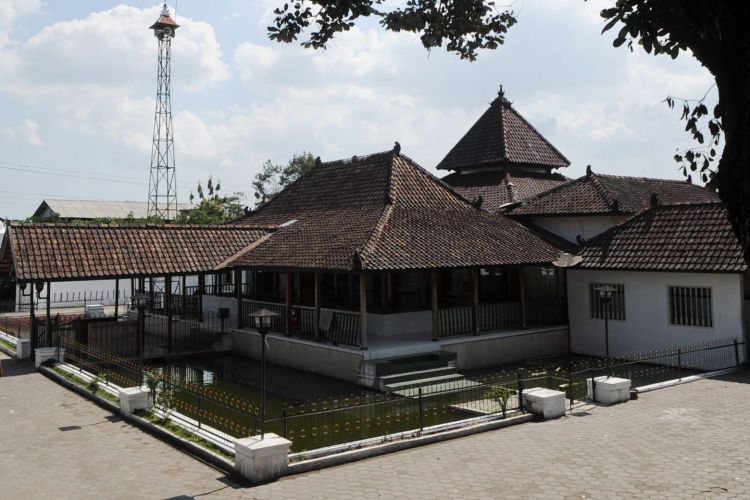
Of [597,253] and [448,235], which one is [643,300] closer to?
[597,253]

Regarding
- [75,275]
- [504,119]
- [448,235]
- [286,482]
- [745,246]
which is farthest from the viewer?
[504,119]

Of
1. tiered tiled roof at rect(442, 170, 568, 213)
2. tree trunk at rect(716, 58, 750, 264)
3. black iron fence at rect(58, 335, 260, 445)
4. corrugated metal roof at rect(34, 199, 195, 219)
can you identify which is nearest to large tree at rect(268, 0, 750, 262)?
tree trunk at rect(716, 58, 750, 264)

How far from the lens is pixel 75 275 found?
16.8 metres

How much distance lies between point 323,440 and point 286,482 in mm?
2494

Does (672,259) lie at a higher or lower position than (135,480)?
higher

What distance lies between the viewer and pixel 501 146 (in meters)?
26.8

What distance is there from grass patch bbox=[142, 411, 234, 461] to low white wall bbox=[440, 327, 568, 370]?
24.6 feet

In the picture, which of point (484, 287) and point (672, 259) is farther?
point (484, 287)

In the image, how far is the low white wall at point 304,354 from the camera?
15453mm

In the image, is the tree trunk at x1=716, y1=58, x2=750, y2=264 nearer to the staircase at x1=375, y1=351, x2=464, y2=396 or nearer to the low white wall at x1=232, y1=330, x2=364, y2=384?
the staircase at x1=375, y1=351, x2=464, y2=396

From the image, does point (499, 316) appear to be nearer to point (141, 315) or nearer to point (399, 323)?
point (399, 323)

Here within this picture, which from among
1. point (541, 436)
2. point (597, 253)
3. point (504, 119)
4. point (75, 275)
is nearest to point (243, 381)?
point (75, 275)

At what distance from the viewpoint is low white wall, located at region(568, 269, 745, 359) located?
15.6m

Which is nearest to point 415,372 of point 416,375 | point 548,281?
point 416,375
